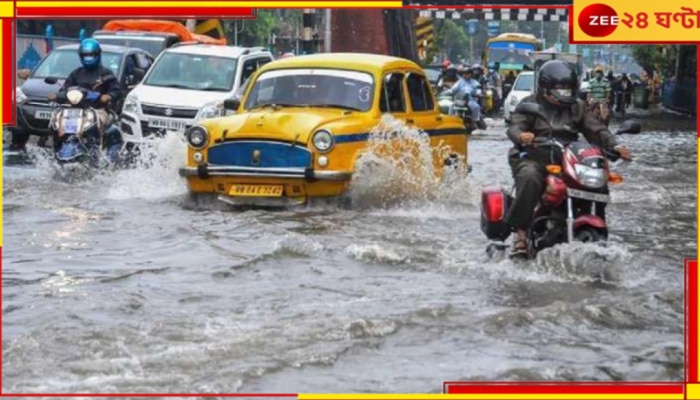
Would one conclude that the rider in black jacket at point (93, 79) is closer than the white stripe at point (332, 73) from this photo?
No

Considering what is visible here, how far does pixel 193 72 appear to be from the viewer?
19922 millimetres

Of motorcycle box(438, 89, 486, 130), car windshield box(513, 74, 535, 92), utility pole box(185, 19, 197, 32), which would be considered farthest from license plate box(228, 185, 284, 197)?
car windshield box(513, 74, 535, 92)

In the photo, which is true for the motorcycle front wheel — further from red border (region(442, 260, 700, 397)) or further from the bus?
the bus

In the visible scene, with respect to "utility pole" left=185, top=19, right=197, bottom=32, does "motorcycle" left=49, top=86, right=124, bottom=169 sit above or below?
below

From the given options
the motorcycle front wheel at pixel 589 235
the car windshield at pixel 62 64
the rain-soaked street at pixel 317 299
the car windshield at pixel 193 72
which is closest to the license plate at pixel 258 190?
the rain-soaked street at pixel 317 299

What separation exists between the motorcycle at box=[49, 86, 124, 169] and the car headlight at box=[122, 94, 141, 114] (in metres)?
2.10

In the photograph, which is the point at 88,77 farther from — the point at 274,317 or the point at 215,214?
the point at 274,317

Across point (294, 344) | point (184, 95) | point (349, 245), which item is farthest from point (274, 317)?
point (184, 95)

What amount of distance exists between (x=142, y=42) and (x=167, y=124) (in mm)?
10168

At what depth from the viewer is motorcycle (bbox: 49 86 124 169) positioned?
1623cm

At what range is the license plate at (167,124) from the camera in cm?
1847

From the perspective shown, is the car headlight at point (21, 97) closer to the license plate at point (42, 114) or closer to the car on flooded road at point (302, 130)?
the license plate at point (42, 114)

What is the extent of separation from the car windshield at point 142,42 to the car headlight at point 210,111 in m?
9.90

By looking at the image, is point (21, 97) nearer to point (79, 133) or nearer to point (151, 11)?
point (79, 133)
